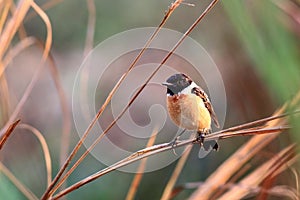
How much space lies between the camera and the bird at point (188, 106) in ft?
2.36

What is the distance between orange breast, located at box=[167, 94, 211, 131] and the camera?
2.35 feet

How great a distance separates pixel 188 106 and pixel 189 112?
0.8 inches

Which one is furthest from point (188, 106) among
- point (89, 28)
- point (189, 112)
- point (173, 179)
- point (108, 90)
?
point (108, 90)

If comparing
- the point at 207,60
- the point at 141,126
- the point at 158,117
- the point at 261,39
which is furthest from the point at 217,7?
the point at 261,39

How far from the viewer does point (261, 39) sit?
0.38 m

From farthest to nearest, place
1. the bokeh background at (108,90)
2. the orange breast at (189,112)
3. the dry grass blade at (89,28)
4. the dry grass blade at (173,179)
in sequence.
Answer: the bokeh background at (108,90) → the dry grass blade at (89,28) → the dry grass blade at (173,179) → the orange breast at (189,112)

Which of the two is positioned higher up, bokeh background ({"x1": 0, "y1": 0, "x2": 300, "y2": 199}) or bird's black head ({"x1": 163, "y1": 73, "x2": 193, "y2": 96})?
bokeh background ({"x1": 0, "y1": 0, "x2": 300, "y2": 199})

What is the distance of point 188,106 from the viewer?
2.51 feet

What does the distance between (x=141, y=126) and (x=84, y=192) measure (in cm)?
41

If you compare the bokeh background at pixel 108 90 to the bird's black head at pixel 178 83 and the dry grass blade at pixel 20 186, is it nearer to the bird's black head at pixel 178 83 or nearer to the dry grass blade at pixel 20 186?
the dry grass blade at pixel 20 186

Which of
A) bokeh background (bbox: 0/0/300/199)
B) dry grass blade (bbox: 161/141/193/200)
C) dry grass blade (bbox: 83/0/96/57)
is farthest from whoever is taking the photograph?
bokeh background (bbox: 0/0/300/199)

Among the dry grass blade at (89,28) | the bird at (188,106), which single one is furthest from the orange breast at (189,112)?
the dry grass blade at (89,28)

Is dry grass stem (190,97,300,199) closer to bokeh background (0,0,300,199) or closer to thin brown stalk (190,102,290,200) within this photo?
thin brown stalk (190,102,290,200)

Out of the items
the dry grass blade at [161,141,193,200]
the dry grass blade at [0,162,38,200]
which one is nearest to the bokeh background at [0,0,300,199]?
the dry grass blade at [0,162,38,200]
